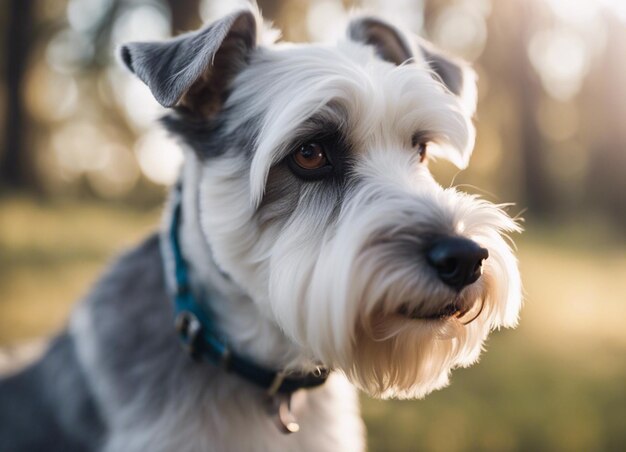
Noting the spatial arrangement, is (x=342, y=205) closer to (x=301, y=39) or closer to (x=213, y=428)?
(x=213, y=428)

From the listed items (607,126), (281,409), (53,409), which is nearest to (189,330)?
(281,409)

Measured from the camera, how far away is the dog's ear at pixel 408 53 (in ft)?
12.0

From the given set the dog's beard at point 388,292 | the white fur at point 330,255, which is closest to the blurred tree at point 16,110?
the white fur at point 330,255

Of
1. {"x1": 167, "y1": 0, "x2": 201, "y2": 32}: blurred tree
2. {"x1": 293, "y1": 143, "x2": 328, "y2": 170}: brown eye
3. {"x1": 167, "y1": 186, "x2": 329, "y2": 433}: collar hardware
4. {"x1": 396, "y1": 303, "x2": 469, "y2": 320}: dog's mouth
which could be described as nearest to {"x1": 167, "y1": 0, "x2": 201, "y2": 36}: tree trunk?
{"x1": 167, "y1": 0, "x2": 201, "y2": 32}: blurred tree

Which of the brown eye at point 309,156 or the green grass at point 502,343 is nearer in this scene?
the brown eye at point 309,156

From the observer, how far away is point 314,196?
2.79 meters

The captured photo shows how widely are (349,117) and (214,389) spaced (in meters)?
1.40

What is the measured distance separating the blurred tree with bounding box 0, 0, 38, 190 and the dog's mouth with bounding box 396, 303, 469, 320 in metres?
14.4

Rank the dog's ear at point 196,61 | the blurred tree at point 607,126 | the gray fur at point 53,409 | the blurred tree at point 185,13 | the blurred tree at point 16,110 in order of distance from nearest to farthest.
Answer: the dog's ear at point 196,61, the gray fur at point 53,409, the blurred tree at point 185,13, the blurred tree at point 16,110, the blurred tree at point 607,126

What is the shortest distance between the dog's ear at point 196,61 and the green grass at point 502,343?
1.53m

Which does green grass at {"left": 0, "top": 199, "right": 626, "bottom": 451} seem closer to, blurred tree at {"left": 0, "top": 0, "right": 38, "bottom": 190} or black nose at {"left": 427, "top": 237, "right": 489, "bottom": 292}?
black nose at {"left": 427, "top": 237, "right": 489, "bottom": 292}

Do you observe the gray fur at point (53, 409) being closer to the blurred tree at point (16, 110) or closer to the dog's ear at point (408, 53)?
the dog's ear at point (408, 53)

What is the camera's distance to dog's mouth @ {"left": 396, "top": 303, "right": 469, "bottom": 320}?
7.84ft

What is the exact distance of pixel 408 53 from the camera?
3615mm
